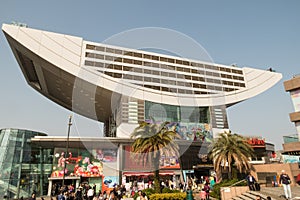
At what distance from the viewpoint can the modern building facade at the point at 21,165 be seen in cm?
2767

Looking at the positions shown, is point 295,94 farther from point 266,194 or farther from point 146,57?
point 146,57

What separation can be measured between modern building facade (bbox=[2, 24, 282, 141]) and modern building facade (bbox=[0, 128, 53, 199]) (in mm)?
12304

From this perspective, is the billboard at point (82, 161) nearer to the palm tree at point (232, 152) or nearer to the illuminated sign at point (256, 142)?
the palm tree at point (232, 152)

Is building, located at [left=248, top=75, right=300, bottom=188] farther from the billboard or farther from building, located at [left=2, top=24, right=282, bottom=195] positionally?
the billboard

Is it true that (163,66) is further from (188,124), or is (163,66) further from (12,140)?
(12,140)

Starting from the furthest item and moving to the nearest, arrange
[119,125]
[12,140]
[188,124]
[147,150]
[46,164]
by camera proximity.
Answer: [188,124]
[119,125]
[46,164]
[12,140]
[147,150]

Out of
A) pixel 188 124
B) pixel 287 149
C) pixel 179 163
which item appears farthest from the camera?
pixel 188 124

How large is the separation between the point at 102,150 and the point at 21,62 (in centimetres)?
2671

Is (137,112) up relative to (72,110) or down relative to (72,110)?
down

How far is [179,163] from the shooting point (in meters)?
33.7

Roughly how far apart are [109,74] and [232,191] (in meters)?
31.1

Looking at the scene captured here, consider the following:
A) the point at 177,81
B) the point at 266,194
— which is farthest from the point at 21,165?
the point at 177,81

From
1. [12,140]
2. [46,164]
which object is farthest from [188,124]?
[12,140]

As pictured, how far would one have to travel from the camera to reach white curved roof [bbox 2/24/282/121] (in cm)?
4009
